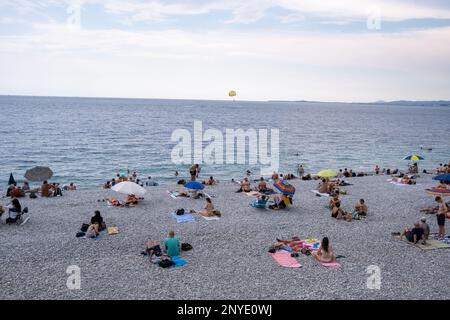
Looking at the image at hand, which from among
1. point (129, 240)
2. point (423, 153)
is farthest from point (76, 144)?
point (423, 153)

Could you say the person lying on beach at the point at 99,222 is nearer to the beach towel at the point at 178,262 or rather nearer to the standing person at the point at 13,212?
the standing person at the point at 13,212

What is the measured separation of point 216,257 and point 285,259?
2233 millimetres

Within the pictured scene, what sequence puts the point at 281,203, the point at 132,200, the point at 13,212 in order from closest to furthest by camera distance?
the point at 13,212
the point at 281,203
the point at 132,200

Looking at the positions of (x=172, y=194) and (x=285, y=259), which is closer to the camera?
(x=285, y=259)

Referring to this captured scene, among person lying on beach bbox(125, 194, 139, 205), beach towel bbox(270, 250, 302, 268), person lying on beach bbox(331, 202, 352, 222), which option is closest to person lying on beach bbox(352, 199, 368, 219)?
person lying on beach bbox(331, 202, 352, 222)

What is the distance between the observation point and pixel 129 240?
12742 millimetres

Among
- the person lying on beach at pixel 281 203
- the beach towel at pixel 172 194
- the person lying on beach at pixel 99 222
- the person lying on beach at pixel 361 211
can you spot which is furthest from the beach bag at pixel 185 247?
the person lying on beach at pixel 361 211

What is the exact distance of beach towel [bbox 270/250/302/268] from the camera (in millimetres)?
11039

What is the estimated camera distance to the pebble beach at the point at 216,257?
9.38m

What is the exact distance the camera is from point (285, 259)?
11.5 m

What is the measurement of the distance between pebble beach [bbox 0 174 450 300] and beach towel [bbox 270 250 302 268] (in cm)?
25

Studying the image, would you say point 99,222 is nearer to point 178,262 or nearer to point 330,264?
point 178,262

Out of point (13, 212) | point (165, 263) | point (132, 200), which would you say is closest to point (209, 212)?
point (132, 200)
